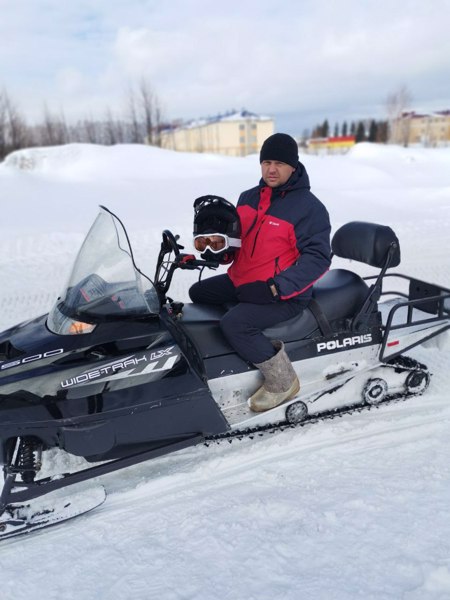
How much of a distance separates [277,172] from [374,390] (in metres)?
1.54

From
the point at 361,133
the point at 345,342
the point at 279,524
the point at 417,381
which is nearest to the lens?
the point at 279,524

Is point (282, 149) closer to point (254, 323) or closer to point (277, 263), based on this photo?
point (277, 263)

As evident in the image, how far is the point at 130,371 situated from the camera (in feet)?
7.91

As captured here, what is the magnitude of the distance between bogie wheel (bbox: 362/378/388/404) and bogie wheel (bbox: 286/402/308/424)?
0.45 m

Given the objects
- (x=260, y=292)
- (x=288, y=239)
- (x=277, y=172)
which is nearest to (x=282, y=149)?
(x=277, y=172)

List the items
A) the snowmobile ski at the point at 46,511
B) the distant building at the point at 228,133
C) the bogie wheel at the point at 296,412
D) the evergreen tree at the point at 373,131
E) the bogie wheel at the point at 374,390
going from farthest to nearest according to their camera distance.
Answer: the evergreen tree at the point at 373,131 → the distant building at the point at 228,133 → the bogie wheel at the point at 374,390 → the bogie wheel at the point at 296,412 → the snowmobile ski at the point at 46,511

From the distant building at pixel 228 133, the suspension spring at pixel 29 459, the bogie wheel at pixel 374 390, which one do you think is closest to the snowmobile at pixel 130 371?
the suspension spring at pixel 29 459

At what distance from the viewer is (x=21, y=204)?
12.1 m

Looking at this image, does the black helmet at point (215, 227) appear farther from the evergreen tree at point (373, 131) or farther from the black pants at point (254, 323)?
the evergreen tree at point (373, 131)

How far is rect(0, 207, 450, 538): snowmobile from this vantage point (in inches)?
90.6

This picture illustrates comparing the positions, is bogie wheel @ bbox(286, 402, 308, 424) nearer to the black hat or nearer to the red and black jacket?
the red and black jacket

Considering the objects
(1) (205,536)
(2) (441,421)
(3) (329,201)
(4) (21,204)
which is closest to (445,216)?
(3) (329,201)

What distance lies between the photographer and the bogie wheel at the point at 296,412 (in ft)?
9.39

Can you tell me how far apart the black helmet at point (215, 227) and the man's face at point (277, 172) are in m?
0.30
